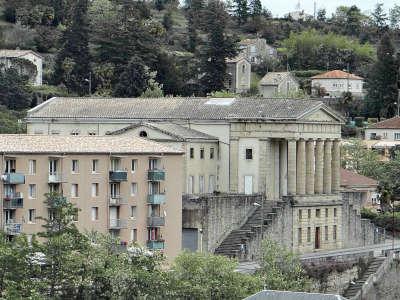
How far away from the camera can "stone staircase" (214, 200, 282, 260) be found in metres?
113

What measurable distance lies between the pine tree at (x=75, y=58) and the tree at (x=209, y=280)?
2607 inches

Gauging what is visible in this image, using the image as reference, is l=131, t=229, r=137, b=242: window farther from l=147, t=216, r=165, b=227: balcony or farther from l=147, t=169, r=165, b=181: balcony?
l=147, t=169, r=165, b=181: balcony

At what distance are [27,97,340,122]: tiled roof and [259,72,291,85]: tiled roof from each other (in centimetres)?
6089

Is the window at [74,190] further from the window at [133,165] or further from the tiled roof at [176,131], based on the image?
the tiled roof at [176,131]

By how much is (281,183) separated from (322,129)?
401 cm

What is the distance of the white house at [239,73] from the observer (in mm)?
179000

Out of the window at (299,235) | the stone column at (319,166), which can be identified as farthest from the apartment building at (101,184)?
the stone column at (319,166)

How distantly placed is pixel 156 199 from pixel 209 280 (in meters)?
14.5

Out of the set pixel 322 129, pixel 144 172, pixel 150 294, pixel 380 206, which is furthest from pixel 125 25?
pixel 150 294

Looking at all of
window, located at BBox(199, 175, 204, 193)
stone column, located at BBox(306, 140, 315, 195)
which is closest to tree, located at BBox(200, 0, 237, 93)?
stone column, located at BBox(306, 140, 315, 195)

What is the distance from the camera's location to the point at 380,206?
140750mm

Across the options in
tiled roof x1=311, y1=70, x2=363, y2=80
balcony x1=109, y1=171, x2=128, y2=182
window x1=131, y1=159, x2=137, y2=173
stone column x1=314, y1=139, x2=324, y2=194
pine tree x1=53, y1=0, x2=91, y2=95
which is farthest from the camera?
tiled roof x1=311, y1=70, x2=363, y2=80

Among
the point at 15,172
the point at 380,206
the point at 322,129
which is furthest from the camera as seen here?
the point at 380,206

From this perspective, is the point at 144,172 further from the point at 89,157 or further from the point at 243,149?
the point at 243,149
